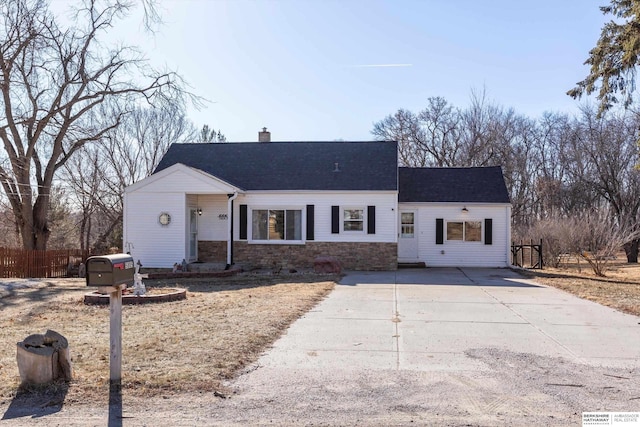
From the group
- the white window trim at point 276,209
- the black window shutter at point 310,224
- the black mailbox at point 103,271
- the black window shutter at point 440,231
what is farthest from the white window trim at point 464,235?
the black mailbox at point 103,271

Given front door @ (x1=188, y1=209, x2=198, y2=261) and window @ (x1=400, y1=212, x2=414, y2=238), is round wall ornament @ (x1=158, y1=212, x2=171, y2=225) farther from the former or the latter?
window @ (x1=400, y1=212, x2=414, y2=238)

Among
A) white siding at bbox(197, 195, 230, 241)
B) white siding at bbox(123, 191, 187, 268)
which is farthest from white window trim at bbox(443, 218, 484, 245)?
white siding at bbox(123, 191, 187, 268)

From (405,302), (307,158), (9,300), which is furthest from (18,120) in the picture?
(405,302)

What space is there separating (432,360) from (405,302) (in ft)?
16.6

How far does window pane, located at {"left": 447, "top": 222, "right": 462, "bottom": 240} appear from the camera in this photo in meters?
21.4

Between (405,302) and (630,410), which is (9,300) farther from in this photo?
(630,410)

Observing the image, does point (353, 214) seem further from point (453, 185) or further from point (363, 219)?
point (453, 185)

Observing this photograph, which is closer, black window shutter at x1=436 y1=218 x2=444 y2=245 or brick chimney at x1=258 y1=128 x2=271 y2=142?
black window shutter at x1=436 y1=218 x2=444 y2=245

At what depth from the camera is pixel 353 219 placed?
66.3 ft

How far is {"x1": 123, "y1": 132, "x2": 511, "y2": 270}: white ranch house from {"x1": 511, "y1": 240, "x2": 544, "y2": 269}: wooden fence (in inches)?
91.7

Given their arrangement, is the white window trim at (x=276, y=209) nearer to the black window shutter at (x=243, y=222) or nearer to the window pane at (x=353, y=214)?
the black window shutter at (x=243, y=222)

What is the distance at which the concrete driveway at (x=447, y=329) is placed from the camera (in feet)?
21.0

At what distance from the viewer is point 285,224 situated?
67.2ft

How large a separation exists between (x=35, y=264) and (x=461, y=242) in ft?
52.4
